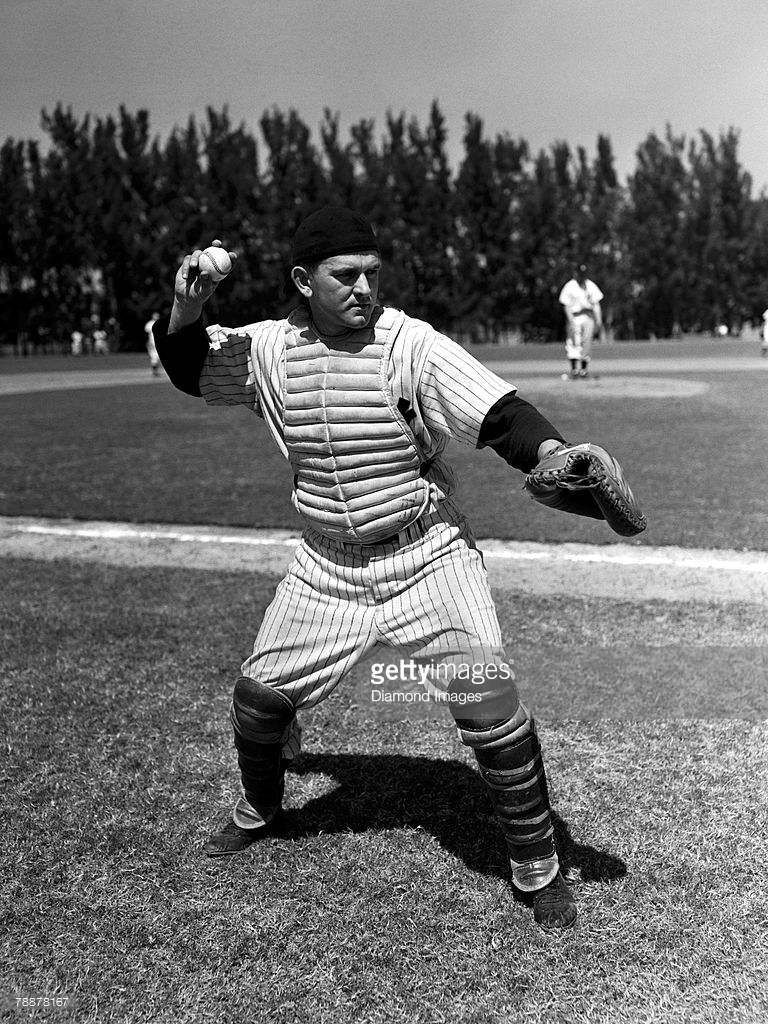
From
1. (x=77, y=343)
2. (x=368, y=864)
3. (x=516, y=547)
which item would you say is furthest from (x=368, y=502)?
(x=77, y=343)

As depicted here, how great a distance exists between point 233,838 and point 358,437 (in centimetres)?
125

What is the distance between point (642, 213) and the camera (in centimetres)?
5431

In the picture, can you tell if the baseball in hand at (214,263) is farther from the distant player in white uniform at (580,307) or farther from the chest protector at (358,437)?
the distant player in white uniform at (580,307)

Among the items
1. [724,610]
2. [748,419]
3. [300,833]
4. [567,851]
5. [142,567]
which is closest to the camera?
[567,851]

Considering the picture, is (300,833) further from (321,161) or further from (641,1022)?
(321,161)

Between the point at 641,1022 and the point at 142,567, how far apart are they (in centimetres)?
482

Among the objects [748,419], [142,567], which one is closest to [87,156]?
[748,419]

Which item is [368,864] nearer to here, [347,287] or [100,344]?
[347,287]

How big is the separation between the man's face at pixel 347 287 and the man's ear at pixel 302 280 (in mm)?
21

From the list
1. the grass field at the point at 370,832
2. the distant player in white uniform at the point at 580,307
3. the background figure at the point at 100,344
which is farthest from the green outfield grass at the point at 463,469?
the background figure at the point at 100,344

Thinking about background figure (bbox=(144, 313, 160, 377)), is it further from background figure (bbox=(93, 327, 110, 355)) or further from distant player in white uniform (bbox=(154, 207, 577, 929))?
background figure (bbox=(93, 327, 110, 355))

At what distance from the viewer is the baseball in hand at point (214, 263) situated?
275 cm

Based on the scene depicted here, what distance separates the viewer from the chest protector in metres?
2.76

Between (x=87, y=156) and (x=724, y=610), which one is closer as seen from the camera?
(x=724, y=610)
